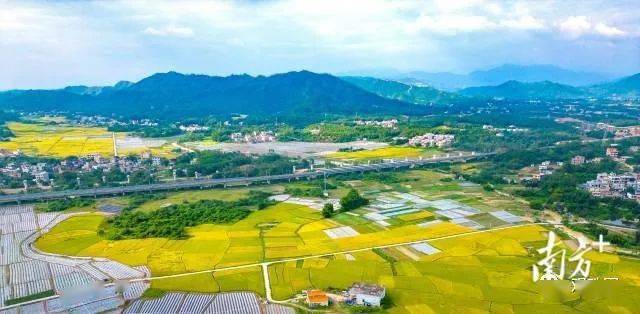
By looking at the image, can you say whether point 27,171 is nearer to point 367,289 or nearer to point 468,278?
point 367,289

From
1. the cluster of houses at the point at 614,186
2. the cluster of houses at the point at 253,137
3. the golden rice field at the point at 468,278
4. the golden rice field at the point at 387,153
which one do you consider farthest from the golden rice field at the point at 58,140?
the cluster of houses at the point at 614,186

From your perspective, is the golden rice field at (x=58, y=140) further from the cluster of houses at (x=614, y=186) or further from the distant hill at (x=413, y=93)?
the distant hill at (x=413, y=93)

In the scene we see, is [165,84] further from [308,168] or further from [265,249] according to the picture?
[265,249]

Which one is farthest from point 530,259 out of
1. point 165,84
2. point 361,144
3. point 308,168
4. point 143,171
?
point 165,84

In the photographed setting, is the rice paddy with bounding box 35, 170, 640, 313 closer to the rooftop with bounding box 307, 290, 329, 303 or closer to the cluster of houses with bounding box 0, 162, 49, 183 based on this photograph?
the rooftop with bounding box 307, 290, 329, 303

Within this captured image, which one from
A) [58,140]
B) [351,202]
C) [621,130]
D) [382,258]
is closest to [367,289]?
[382,258]
